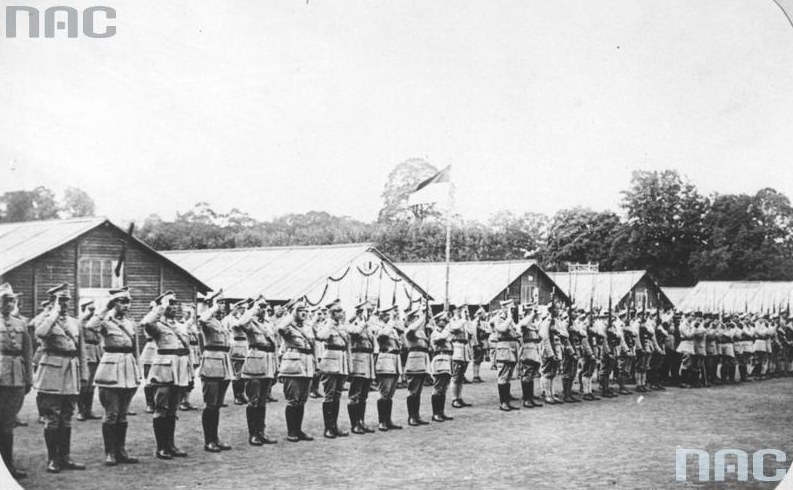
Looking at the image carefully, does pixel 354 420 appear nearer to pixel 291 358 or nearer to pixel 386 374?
pixel 386 374

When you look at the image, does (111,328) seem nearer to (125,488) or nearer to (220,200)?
(125,488)

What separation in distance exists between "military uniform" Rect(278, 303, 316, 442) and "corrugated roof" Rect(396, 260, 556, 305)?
4.35 meters

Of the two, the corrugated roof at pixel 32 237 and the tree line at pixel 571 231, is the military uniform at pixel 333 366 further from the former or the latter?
the corrugated roof at pixel 32 237

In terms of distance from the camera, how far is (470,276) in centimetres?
1279

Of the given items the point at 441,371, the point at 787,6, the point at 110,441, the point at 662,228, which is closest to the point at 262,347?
the point at 110,441

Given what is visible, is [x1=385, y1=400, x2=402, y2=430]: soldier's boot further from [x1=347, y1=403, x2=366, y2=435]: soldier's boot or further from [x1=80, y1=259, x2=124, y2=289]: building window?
[x1=80, y1=259, x2=124, y2=289]: building window

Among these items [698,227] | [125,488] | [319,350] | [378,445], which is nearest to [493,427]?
[378,445]

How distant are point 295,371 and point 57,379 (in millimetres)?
2351

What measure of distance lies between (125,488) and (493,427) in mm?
4398

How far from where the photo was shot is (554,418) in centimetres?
903

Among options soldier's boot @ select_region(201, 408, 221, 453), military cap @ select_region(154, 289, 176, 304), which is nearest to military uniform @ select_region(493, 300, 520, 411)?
soldier's boot @ select_region(201, 408, 221, 453)

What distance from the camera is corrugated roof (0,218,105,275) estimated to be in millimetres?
5859

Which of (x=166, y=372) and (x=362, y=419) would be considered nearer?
(x=166, y=372)

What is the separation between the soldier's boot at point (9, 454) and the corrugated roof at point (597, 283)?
8829 mm
